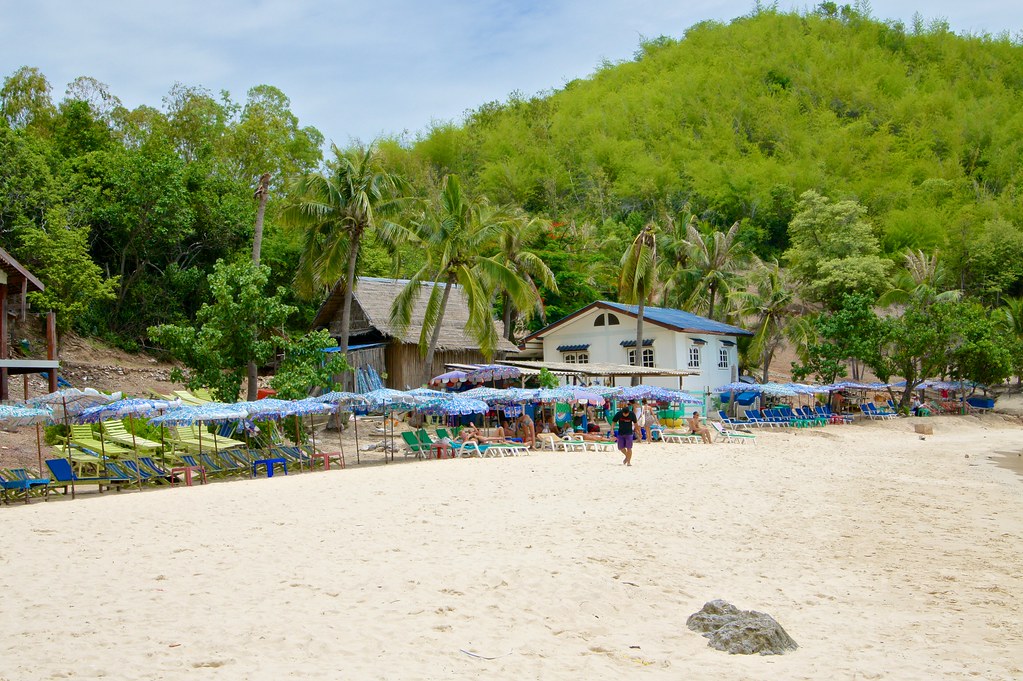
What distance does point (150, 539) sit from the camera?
947 centimetres

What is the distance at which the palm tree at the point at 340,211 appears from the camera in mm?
24453

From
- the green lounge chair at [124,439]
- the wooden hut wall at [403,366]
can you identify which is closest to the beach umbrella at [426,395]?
the green lounge chair at [124,439]

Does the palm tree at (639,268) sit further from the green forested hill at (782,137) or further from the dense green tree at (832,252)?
the green forested hill at (782,137)

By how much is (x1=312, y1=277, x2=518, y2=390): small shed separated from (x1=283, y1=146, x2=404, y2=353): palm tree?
3311 millimetres

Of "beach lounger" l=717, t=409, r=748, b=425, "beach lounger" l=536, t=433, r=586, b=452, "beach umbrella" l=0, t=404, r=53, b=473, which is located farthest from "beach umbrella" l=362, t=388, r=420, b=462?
"beach lounger" l=717, t=409, r=748, b=425

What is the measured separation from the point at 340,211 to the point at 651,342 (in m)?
14.9

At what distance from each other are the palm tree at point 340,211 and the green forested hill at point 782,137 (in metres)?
31.9

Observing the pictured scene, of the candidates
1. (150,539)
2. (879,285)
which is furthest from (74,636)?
(879,285)

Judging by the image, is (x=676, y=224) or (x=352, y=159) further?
(x=676, y=224)

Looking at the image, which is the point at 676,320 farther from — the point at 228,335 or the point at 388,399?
the point at 228,335

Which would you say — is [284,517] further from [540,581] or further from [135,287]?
[135,287]

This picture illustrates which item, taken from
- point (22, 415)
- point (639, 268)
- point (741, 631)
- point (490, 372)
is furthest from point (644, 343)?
point (741, 631)

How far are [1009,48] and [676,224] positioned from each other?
69.6 m

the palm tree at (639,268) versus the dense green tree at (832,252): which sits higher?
the dense green tree at (832,252)
